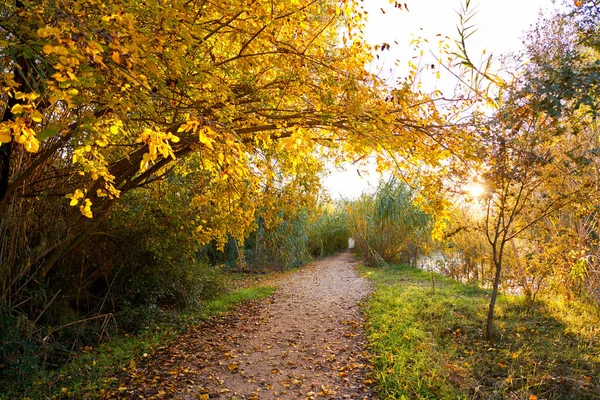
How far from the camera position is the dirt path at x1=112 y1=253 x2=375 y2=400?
4.43 meters

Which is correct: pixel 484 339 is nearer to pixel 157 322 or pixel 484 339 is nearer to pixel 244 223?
pixel 244 223

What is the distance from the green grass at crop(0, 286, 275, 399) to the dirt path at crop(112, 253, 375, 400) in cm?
24

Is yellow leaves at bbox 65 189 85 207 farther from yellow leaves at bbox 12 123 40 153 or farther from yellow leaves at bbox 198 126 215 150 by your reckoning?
yellow leaves at bbox 198 126 215 150

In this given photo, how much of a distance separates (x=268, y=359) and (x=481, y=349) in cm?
277

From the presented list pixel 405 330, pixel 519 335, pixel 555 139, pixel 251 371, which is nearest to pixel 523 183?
pixel 555 139

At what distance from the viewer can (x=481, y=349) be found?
5.17 metres

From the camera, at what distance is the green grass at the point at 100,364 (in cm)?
422

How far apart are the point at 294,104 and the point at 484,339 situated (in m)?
4.13

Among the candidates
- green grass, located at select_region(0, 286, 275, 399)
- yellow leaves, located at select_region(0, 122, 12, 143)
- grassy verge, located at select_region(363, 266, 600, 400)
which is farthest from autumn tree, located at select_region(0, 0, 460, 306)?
grassy verge, located at select_region(363, 266, 600, 400)

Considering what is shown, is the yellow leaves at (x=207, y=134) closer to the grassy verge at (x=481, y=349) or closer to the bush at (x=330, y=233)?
the grassy verge at (x=481, y=349)

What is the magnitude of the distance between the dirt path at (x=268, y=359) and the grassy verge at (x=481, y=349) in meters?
0.41

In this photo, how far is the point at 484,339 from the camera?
5.53m

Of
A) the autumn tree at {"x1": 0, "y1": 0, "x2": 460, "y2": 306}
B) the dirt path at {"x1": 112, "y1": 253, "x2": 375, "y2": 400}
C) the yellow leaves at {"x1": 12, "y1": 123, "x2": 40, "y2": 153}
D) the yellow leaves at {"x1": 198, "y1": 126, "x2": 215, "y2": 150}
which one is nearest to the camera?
the yellow leaves at {"x1": 12, "y1": 123, "x2": 40, "y2": 153}

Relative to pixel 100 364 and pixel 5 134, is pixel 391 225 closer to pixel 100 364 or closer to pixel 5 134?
pixel 100 364
